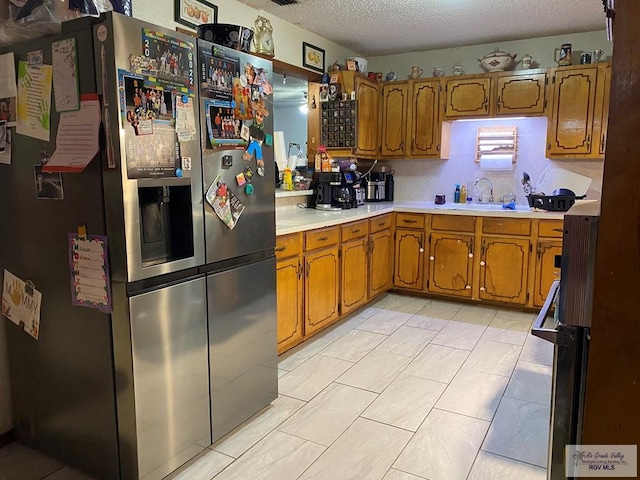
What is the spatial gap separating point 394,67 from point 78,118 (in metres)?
3.89

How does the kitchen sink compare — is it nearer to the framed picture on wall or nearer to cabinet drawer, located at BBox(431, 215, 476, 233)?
cabinet drawer, located at BBox(431, 215, 476, 233)

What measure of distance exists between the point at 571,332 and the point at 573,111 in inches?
138

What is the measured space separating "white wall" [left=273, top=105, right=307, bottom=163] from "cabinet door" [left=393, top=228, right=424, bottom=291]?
1322 millimetres

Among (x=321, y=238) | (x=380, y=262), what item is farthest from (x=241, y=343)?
(x=380, y=262)

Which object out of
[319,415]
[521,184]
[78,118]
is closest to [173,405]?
[319,415]

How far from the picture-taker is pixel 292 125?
5.91m

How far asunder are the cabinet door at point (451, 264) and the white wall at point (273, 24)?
200 centimetres

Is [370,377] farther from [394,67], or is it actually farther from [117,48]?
[394,67]

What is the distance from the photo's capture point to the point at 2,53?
197 centimetres

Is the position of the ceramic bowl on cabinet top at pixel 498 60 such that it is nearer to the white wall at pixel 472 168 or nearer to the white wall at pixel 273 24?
the white wall at pixel 472 168

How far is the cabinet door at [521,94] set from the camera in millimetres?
4125

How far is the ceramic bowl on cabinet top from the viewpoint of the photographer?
4230 mm

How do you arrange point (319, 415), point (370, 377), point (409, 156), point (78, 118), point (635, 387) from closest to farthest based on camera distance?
point (635, 387)
point (78, 118)
point (319, 415)
point (370, 377)
point (409, 156)

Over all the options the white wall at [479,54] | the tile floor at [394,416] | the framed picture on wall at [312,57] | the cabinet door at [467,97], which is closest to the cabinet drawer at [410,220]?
the cabinet door at [467,97]
